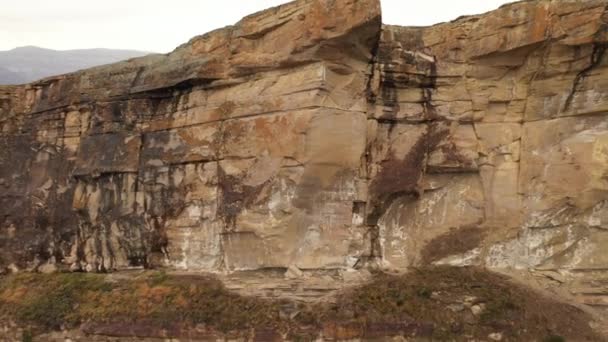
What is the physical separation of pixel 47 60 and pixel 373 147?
114 meters

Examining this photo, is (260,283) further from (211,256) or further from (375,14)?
(375,14)

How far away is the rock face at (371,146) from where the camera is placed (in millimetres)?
14219

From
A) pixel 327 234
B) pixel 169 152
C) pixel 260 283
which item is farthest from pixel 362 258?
pixel 169 152

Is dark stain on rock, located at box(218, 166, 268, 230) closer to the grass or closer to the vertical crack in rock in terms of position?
the grass

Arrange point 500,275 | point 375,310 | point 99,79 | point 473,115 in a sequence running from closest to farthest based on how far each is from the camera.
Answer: point 375,310 → point 500,275 → point 473,115 → point 99,79

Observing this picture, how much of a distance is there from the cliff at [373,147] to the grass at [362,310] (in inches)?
37.6

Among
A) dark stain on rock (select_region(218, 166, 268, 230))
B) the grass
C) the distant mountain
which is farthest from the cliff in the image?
the distant mountain

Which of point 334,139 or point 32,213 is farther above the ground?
point 334,139

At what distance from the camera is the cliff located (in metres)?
14.2

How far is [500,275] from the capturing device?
14.4 meters

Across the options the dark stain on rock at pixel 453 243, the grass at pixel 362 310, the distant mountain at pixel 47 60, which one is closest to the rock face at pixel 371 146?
the dark stain on rock at pixel 453 243

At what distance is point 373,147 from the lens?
15.3 meters

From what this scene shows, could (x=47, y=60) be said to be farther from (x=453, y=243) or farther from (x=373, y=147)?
(x=453, y=243)

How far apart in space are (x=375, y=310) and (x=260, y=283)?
3.03m
